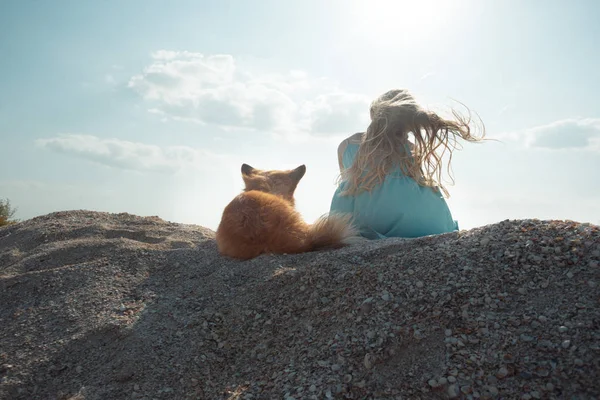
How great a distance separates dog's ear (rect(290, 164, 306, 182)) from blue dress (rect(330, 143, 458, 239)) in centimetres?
105

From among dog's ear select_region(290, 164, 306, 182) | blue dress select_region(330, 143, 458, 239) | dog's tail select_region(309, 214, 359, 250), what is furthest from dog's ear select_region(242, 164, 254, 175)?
dog's tail select_region(309, 214, 359, 250)

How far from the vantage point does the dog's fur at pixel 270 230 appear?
4.87 meters

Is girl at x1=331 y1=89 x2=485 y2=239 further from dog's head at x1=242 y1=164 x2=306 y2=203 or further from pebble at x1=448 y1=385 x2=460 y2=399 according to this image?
pebble at x1=448 y1=385 x2=460 y2=399

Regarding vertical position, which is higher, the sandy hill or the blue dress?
the blue dress

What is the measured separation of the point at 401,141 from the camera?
5516mm

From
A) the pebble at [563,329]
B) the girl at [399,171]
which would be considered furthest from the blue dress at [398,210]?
the pebble at [563,329]

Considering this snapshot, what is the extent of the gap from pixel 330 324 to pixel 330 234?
1.91 m

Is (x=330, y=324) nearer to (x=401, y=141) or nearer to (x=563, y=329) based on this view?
(x=563, y=329)

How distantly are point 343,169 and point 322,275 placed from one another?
8.83 ft

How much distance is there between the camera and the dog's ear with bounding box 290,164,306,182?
6.40 metres

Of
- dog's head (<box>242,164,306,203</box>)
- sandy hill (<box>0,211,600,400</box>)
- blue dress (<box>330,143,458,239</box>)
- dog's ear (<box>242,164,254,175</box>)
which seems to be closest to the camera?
sandy hill (<box>0,211,600,400</box>)

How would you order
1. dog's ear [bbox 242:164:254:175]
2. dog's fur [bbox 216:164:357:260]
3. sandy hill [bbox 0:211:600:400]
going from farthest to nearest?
1. dog's ear [bbox 242:164:254:175]
2. dog's fur [bbox 216:164:357:260]
3. sandy hill [bbox 0:211:600:400]

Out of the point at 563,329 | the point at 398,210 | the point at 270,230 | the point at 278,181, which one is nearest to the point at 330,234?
the point at 270,230

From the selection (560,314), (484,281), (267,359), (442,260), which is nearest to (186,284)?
(267,359)
